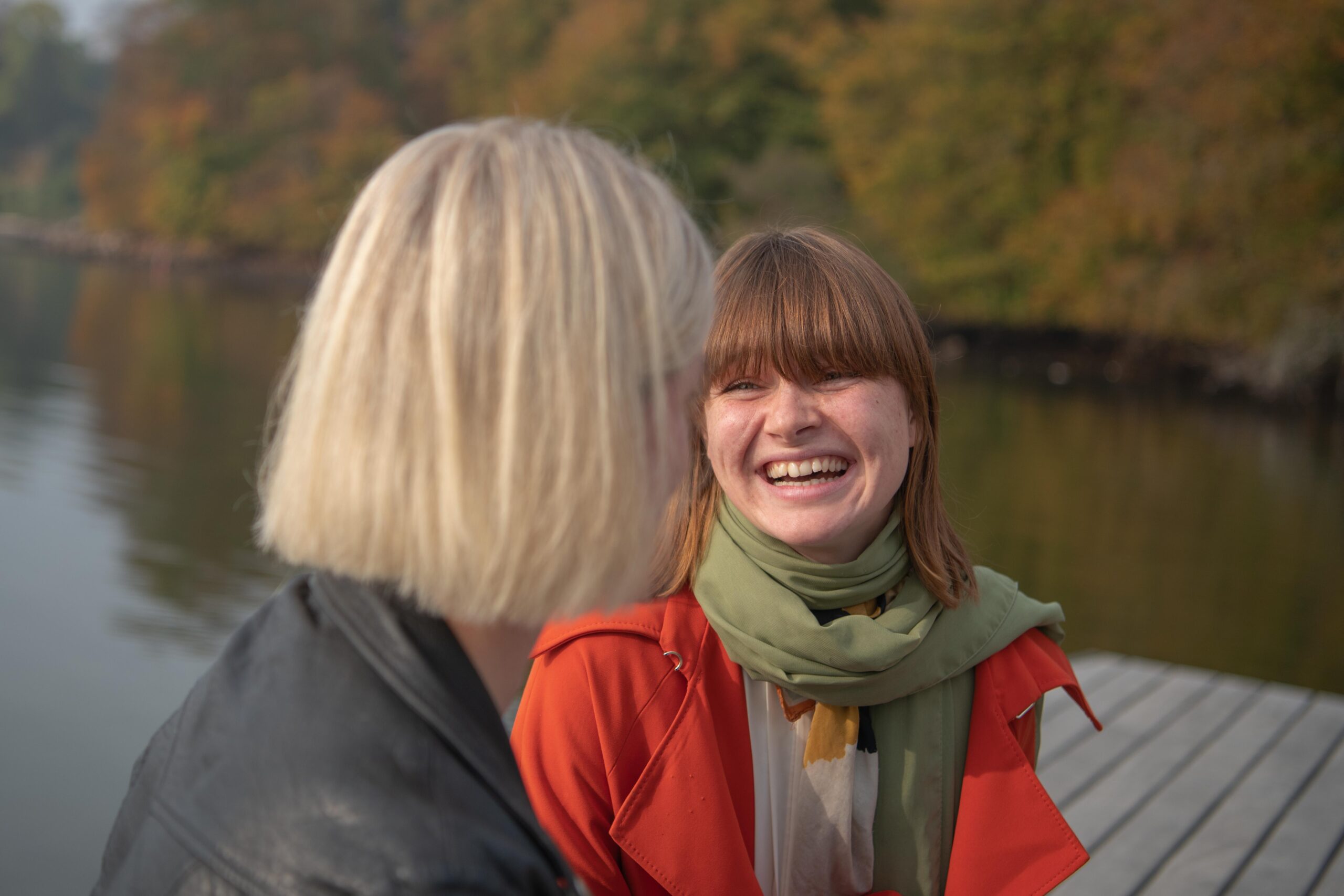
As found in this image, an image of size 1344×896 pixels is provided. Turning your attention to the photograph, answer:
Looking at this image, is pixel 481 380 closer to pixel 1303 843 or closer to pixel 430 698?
pixel 430 698

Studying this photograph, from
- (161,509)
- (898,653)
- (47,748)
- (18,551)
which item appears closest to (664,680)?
(898,653)

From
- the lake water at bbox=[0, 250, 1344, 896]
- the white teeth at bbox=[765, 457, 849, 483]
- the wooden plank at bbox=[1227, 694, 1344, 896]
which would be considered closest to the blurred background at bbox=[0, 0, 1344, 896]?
the lake water at bbox=[0, 250, 1344, 896]

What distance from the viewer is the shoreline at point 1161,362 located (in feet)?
59.4

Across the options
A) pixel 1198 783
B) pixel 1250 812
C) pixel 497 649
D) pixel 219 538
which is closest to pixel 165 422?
pixel 219 538

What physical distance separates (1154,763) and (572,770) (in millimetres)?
2494

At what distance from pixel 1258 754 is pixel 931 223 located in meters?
23.4

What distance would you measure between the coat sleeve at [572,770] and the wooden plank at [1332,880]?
193cm

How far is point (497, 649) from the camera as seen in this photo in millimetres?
971

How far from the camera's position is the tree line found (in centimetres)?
1803

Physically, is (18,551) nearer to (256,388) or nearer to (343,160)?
(256,388)

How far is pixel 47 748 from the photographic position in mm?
4695

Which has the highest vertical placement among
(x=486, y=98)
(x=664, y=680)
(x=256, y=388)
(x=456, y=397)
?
(x=486, y=98)

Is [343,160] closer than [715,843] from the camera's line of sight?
No

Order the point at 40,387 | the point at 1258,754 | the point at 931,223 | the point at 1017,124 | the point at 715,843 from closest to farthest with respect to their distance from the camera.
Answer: the point at 715,843 < the point at 1258,754 < the point at 40,387 < the point at 1017,124 < the point at 931,223
